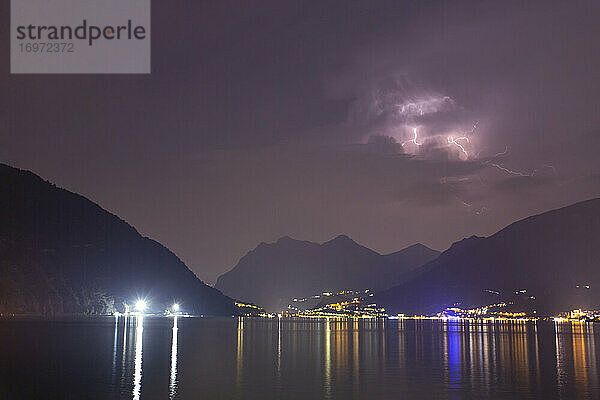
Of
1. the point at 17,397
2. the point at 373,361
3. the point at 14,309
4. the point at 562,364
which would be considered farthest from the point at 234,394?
the point at 14,309

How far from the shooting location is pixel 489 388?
41.2 metres

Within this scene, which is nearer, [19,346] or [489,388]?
[489,388]

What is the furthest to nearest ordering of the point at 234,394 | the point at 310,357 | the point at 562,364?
the point at 310,357, the point at 562,364, the point at 234,394

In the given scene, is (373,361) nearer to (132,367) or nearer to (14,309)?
(132,367)

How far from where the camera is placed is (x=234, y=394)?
36.6 m

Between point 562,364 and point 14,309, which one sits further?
point 14,309

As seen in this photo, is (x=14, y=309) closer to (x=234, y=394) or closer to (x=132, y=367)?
(x=132, y=367)

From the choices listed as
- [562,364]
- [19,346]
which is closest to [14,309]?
[19,346]

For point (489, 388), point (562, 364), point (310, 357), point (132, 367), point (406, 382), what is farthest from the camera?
point (310, 357)

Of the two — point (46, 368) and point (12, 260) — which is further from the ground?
point (12, 260)

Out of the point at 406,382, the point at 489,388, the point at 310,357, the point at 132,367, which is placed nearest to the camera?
A: the point at 489,388

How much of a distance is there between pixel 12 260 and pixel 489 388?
612 feet

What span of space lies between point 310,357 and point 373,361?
7661mm

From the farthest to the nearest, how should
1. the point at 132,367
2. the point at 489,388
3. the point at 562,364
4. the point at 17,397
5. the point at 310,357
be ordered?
the point at 310,357 → the point at 562,364 → the point at 132,367 → the point at 489,388 → the point at 17,397
